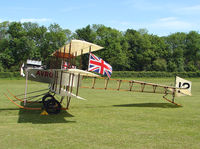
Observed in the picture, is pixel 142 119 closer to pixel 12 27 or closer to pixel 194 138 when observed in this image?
pixel 194 138

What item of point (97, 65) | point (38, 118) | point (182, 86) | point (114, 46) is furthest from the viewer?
point (114, 46)

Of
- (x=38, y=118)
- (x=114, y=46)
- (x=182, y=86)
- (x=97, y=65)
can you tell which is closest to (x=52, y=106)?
(x=38, y=118)

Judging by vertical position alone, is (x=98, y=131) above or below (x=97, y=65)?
below

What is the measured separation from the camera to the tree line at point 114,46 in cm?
5891

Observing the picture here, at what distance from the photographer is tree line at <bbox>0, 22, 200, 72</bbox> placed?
5891 centimetres

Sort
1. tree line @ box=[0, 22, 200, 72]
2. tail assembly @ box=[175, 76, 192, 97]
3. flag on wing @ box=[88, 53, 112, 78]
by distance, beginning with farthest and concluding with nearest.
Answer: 1. tree line @ box=[0, 22, 200, 72]
2. tail assembly @ box=[175, 76, 192, 97]
3. flag on wing @ box=[88, 53, 112, 78]

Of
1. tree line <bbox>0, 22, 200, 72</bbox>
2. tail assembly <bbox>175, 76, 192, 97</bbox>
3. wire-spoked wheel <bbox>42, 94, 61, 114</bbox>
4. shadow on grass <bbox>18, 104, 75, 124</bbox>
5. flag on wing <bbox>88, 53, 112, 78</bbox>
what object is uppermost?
tree line <bbox>0, 22, 200, 72</bbox>

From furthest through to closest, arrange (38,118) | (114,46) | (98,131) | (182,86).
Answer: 1. (114,46)
2. (182,86)
3. (38,118)
4. (98,131)

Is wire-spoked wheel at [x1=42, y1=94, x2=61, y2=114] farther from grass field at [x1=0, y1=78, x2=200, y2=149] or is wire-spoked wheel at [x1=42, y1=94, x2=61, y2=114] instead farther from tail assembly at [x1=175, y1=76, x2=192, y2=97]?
tail assembly at [x1=175, y1=76, x2=192, y2=97]

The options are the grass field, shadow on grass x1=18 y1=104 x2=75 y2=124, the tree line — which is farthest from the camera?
the tree line

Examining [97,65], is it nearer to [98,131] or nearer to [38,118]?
[38,118]

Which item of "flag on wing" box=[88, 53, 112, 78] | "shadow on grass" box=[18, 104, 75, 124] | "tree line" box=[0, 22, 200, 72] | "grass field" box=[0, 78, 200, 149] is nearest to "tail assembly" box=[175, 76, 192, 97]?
"grass field" box=[0, 78, 200, 149]

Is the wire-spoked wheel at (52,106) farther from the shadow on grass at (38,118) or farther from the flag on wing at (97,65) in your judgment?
the flag on wing at (97,65)

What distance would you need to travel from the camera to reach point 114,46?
230 ft
